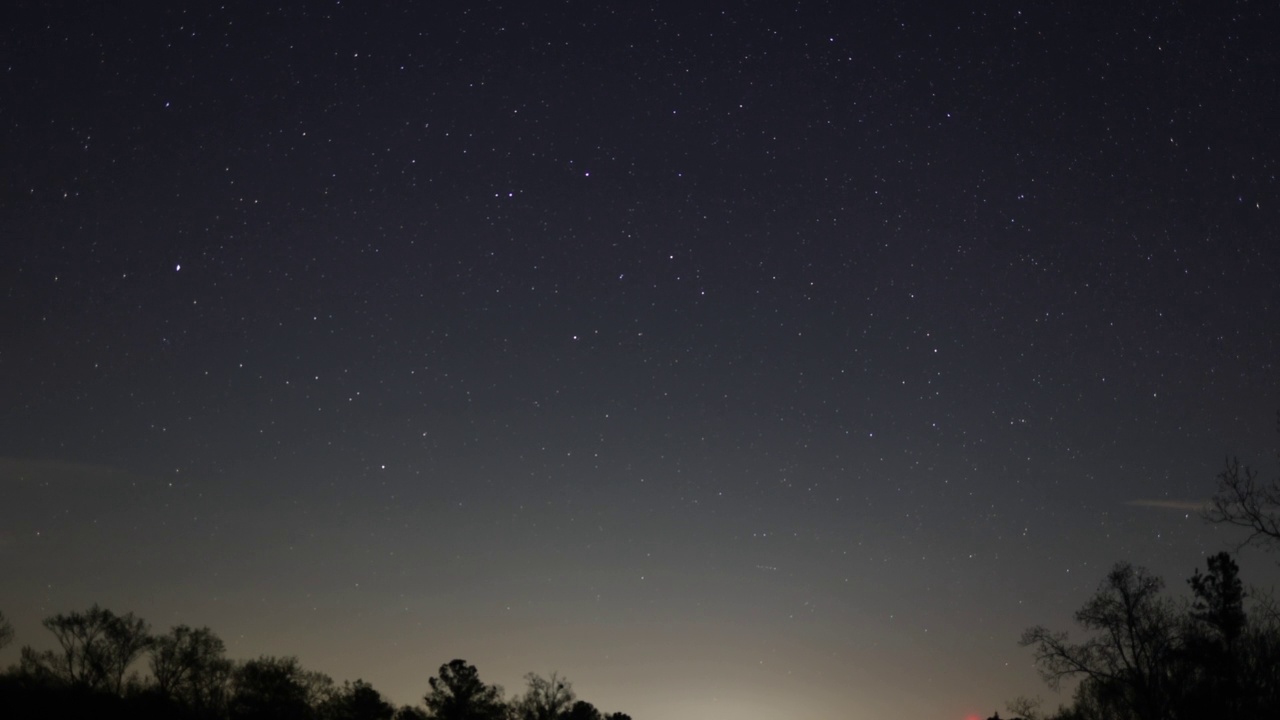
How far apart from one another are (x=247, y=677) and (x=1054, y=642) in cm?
6588

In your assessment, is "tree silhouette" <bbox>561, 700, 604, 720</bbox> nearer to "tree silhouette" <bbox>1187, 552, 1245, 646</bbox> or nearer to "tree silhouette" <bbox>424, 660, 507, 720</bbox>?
"tree silhouette" <bbox>424, 660, 507, 720</bbox>

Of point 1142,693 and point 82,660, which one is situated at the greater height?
point 82,660

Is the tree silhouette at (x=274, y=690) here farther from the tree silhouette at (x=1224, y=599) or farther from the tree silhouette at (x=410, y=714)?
the tree silhouette at (x=1224, y=599)

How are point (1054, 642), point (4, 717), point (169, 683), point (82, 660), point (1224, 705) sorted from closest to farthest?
point (1054, 642) < point (1224, 705) < point (4, 717) < point (82, 660) < point (169, 683)

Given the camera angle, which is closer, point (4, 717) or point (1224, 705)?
point (1224, 705)

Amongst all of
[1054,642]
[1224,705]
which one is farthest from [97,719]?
[1224,705]

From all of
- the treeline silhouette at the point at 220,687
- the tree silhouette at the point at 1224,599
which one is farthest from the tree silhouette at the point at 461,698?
the tree silhouette at the point at 1224,599

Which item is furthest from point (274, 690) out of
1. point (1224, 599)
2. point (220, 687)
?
point (1224, 599)

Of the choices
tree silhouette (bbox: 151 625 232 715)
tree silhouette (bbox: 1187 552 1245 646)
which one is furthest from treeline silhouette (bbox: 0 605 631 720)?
tree silhouette (bbox: 1187 552 1245 646)

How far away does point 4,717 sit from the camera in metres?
44.6

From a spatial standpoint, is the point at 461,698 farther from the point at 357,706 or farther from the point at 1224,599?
the point at 1224,599

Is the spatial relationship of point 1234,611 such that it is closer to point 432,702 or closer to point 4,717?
point 4,717

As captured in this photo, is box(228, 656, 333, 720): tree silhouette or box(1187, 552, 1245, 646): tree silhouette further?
box(228, 656, 333, 720): tree silhouette

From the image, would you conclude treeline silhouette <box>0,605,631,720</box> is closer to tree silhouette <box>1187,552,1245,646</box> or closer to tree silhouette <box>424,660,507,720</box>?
tree silhouette <box>424,660,507,720</box>
